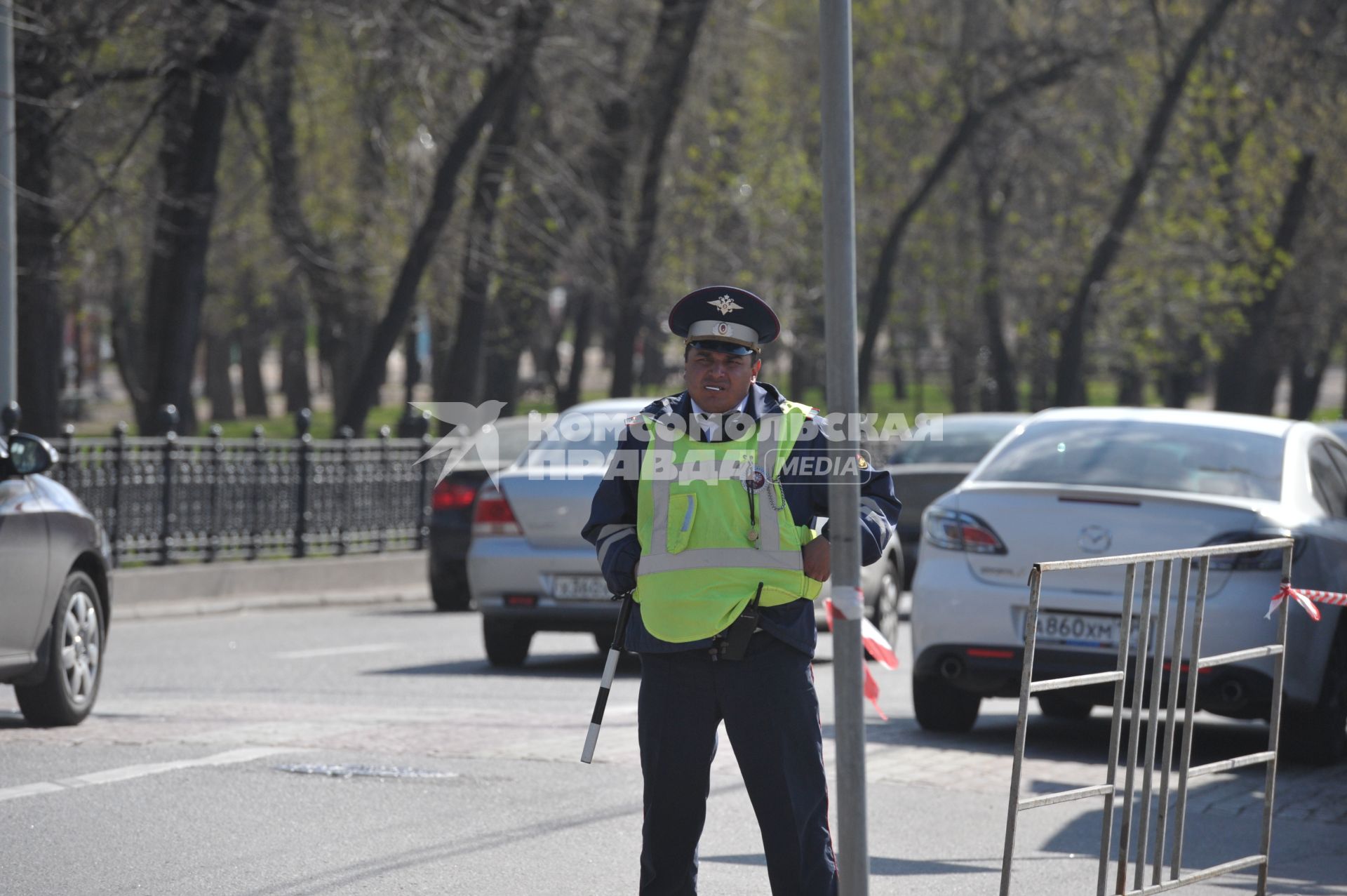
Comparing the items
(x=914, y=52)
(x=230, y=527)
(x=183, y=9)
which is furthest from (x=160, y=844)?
(x=914, y=52)

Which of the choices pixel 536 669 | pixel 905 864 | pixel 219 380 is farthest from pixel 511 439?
pixel 219 380

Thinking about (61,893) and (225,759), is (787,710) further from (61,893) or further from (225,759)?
(225,759)

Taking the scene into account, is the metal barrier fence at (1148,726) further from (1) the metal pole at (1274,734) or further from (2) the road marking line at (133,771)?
(2) the road marking line at (133,771)

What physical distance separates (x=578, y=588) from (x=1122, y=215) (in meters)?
21.4

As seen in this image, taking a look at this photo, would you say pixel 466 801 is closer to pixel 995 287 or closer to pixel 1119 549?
pixel 1119 549

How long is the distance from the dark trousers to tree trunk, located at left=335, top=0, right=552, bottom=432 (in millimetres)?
19086

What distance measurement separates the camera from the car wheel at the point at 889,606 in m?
14.2

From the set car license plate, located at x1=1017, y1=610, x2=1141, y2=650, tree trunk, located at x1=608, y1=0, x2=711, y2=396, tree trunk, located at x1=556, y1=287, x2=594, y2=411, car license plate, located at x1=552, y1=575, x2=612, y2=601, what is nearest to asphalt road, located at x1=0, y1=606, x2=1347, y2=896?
car license plate, located at x1=1017, y1=610, x2=1141, y2=650

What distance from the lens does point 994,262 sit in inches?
1502

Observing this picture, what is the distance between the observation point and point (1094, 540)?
8828 mm

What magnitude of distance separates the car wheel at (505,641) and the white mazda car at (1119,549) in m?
3.48

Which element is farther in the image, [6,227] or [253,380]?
[253,380]

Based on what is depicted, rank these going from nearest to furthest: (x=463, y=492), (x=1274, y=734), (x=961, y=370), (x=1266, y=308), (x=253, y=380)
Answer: (x=1274, y=734)
(x=463, y=492)
(x=1266, y=308)
(x=961, y=370)
(x=253, y=380)

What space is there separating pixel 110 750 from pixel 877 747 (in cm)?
350
